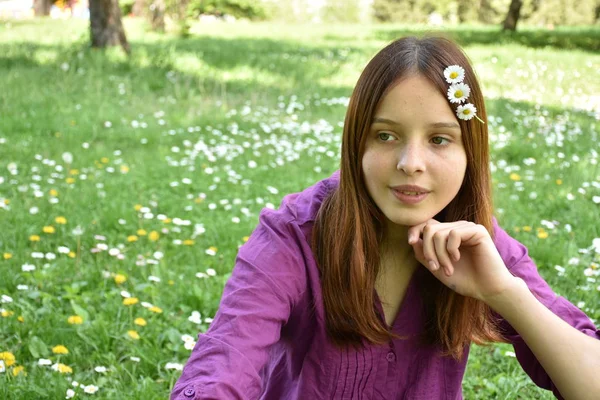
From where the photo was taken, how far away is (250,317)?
1.54m

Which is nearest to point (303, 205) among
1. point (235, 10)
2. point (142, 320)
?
point (142, 320)

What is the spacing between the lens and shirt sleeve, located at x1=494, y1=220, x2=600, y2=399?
1810mm

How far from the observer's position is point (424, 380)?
183 centimetres

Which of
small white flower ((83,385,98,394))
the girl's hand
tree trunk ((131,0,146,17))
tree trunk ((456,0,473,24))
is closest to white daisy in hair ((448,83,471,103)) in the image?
the girl's hand

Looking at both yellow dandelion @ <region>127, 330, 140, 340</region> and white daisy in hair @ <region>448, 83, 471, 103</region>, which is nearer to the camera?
white daisy in hair @ <region>448, 83, 471, 103</region>

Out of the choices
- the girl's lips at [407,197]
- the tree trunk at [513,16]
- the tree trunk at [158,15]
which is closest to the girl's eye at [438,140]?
the girl's lips at [407,197]

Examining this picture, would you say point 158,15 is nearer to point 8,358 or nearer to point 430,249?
point 8,358

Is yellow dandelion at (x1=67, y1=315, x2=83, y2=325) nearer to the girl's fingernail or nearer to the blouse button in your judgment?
the blouse button

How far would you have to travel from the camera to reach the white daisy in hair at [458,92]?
1582 millimetres

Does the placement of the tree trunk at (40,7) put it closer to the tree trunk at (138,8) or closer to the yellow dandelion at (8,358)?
the tree trunk at (138,8)

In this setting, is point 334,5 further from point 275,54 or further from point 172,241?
point 172,241

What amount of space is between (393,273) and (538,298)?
36 cm

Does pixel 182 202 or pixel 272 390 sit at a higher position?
pixel 272 390

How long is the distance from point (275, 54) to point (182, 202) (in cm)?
780
